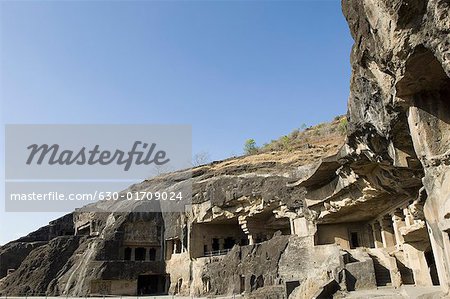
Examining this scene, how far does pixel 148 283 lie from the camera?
2961 centimetres

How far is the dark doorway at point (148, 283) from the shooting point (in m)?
28.9

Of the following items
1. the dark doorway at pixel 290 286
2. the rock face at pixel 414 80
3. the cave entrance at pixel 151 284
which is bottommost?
the cave entrance at pixel 151 284

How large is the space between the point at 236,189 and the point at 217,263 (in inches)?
201

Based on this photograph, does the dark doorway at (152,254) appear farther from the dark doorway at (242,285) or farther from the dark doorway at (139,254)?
the dark doorway at (242,285)

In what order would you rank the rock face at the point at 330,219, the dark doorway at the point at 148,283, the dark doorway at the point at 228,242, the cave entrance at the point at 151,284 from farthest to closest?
the dark doorway at the point at 148,283, the cave entrance at the point at 151,284, the dark doorway at the point at 228,242, the rock face at the point at 330,219

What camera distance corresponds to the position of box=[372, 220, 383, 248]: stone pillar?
1862 cm

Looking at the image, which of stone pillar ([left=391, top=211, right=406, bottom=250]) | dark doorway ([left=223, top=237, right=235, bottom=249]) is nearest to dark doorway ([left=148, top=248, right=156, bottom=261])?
dark doorway ([left=223, top=237, right=235, bottom=249])

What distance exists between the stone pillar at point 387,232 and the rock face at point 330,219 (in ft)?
0.17

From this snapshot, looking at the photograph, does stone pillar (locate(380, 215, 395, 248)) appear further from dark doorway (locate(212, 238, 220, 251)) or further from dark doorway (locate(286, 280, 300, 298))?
dark doorway (locate(212, 238, 220, 251))

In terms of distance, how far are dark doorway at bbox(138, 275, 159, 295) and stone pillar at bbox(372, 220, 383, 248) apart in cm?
1853

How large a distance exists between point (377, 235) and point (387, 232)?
1515 millimetres

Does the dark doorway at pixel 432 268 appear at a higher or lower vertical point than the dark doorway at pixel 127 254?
lower

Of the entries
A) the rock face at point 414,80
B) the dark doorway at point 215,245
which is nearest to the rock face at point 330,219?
the rock face at point 414,80

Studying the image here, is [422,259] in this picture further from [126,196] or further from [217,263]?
[126,196]
